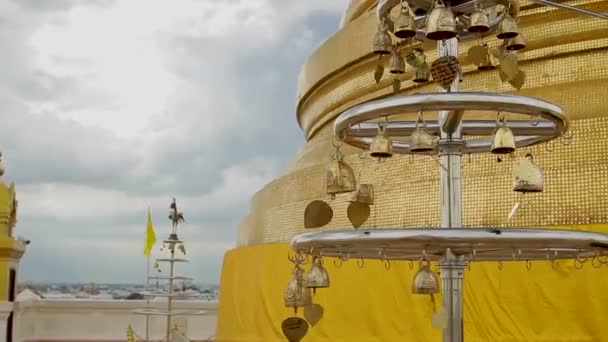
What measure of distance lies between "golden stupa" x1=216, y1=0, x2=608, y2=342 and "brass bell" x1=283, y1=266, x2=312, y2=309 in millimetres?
2044

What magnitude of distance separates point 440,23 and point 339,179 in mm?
Answer: 959

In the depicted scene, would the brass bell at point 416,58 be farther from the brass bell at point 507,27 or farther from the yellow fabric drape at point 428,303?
the yellow fabric drape at point 428,303

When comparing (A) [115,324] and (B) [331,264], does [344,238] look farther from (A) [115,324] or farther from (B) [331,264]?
(A) [115,324]

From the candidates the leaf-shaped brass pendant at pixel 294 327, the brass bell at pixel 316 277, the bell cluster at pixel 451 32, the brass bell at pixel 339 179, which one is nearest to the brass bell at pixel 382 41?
the bell cluster at pixel 451 32

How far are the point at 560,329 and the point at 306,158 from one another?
3.91m

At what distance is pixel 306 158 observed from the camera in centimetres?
958

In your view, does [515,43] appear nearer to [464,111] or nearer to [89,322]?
[464,111]

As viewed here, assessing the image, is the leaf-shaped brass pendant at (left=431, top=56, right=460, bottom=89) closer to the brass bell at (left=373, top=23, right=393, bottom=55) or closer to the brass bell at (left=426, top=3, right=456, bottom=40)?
the brass bell at (left=426, top=3, right=456, bottom=40)

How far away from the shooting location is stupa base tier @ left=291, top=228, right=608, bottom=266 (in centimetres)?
293

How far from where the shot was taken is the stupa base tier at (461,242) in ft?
9.61

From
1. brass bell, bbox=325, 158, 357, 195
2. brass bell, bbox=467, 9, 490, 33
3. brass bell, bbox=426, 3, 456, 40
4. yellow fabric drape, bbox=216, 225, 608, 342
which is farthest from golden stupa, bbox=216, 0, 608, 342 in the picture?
brass bell, bbox=426, 3, 456, 40

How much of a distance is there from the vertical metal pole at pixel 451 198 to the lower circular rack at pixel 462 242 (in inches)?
3.0

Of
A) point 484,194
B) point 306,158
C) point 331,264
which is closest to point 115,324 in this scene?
point 306,158

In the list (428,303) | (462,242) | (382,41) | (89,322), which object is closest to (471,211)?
(428,303)
